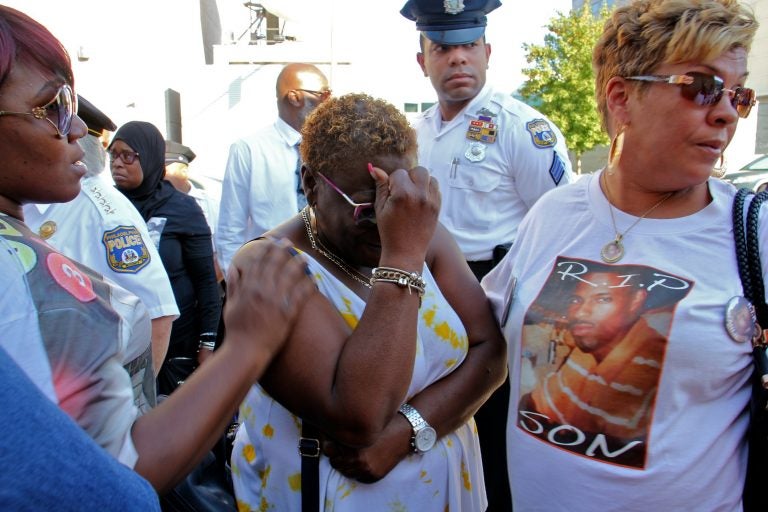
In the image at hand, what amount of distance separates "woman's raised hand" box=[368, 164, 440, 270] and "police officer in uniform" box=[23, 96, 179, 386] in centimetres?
130

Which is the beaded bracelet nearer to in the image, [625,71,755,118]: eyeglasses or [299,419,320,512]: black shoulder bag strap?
[299,419,320,512]: black shoulder bag strap

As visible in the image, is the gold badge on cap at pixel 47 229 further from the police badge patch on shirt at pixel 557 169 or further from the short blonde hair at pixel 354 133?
the police badge patch on shirt at pixel 557 169

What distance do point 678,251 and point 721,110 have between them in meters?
0.38

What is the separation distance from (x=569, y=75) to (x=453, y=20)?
74.8 feet

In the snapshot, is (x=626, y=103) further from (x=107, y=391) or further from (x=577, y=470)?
(x=107, y=391)

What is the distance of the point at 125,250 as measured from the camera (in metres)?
2.47

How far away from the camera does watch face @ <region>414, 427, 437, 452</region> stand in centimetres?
169

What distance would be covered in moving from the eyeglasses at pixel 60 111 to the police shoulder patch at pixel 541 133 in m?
2.53

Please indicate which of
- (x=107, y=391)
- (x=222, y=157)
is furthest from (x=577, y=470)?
(x=222, y=157)

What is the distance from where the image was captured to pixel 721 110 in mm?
1588

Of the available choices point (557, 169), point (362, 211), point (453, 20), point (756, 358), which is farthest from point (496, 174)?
point (756, 358)

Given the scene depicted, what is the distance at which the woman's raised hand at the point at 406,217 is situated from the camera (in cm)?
157

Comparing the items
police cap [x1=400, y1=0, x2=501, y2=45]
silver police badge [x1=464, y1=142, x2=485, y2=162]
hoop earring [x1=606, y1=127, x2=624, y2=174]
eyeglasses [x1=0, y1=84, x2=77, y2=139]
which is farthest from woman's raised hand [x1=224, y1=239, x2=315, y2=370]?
police cap [x1=400, y1=0, x2=501, y2=45]

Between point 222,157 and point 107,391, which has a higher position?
point 107,391
